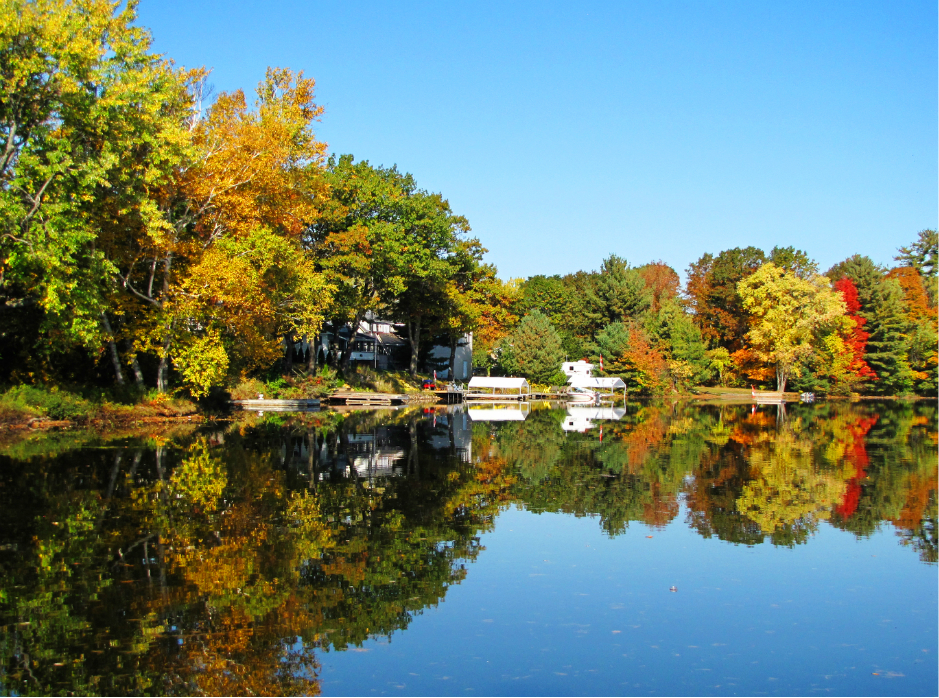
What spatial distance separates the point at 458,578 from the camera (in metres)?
9.89

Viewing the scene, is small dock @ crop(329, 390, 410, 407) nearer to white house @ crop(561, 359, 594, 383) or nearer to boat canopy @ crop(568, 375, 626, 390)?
boat canopy @ crop(568, 375, 626, 390)

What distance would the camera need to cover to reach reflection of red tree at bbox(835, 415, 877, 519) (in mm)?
15046

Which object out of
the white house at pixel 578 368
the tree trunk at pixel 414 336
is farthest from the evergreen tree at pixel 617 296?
the tree trunk at pixel 414 336

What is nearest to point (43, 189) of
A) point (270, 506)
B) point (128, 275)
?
point (128, 275)

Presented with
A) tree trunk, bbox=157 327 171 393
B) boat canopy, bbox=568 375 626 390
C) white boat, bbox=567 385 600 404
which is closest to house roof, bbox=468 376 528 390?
white boat, bbox=567 385 600 404

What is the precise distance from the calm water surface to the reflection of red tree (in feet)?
0.45

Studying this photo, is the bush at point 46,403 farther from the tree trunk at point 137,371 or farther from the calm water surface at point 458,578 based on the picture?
the calm water surface at point 458,578

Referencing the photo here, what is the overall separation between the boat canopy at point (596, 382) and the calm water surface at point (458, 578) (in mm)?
54577

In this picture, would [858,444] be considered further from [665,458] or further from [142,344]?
[142,344]

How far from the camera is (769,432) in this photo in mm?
33312

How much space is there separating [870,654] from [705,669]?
1770 mm

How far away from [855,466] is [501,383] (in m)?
46.6

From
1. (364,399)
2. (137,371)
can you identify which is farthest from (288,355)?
(137,371)

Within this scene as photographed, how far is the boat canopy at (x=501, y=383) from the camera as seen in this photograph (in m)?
66.7
